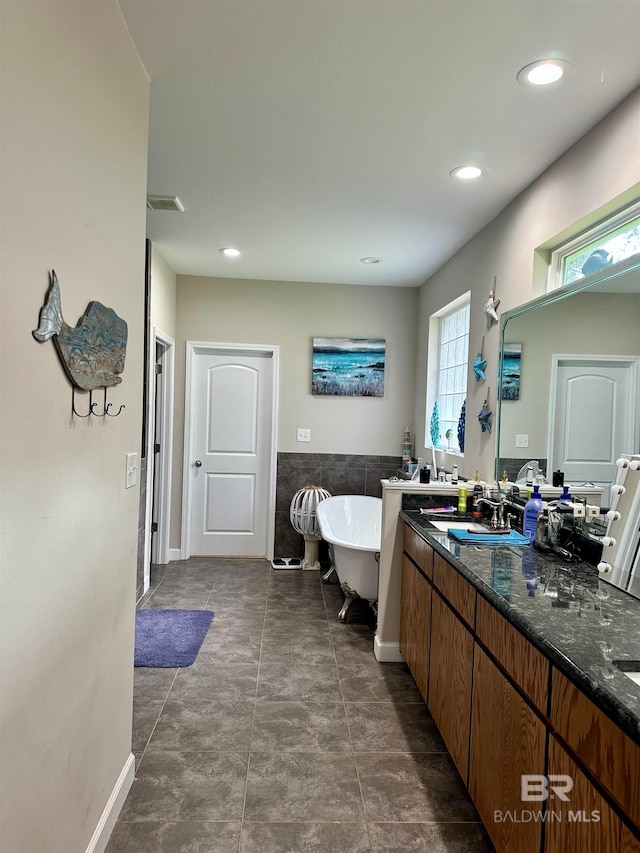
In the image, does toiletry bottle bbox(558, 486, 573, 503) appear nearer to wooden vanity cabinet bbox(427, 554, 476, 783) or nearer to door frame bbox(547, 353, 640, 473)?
door frame bbox(547, 353, 640, 473)

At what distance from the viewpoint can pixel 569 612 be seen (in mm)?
1507

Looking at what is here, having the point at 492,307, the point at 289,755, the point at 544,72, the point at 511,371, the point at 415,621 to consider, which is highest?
the point at 544,72

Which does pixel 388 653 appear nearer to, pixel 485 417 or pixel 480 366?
pixel 485 417

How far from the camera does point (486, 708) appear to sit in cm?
169

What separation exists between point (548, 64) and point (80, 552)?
2178 mm

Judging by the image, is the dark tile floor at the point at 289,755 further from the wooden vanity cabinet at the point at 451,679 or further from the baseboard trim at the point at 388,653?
the wooden vanity cabinet at the point at 451,679

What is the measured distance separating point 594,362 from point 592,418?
0.23 m

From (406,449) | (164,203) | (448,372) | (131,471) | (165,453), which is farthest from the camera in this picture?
(406,449)

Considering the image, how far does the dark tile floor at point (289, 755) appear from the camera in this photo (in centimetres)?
180

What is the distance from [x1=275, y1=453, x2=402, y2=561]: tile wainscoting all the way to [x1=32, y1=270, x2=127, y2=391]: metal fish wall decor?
3413 millimetres

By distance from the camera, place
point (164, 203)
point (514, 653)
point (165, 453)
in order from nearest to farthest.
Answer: point (514, 653)
point (164, 203)
point (165, 453)

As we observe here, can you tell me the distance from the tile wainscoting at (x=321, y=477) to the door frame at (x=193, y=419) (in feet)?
0.25


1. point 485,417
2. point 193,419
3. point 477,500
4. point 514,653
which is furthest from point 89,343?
point 193,419

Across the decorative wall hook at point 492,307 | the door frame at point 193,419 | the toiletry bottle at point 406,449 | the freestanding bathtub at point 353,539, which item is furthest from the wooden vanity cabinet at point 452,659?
the door frame at point 193,419
